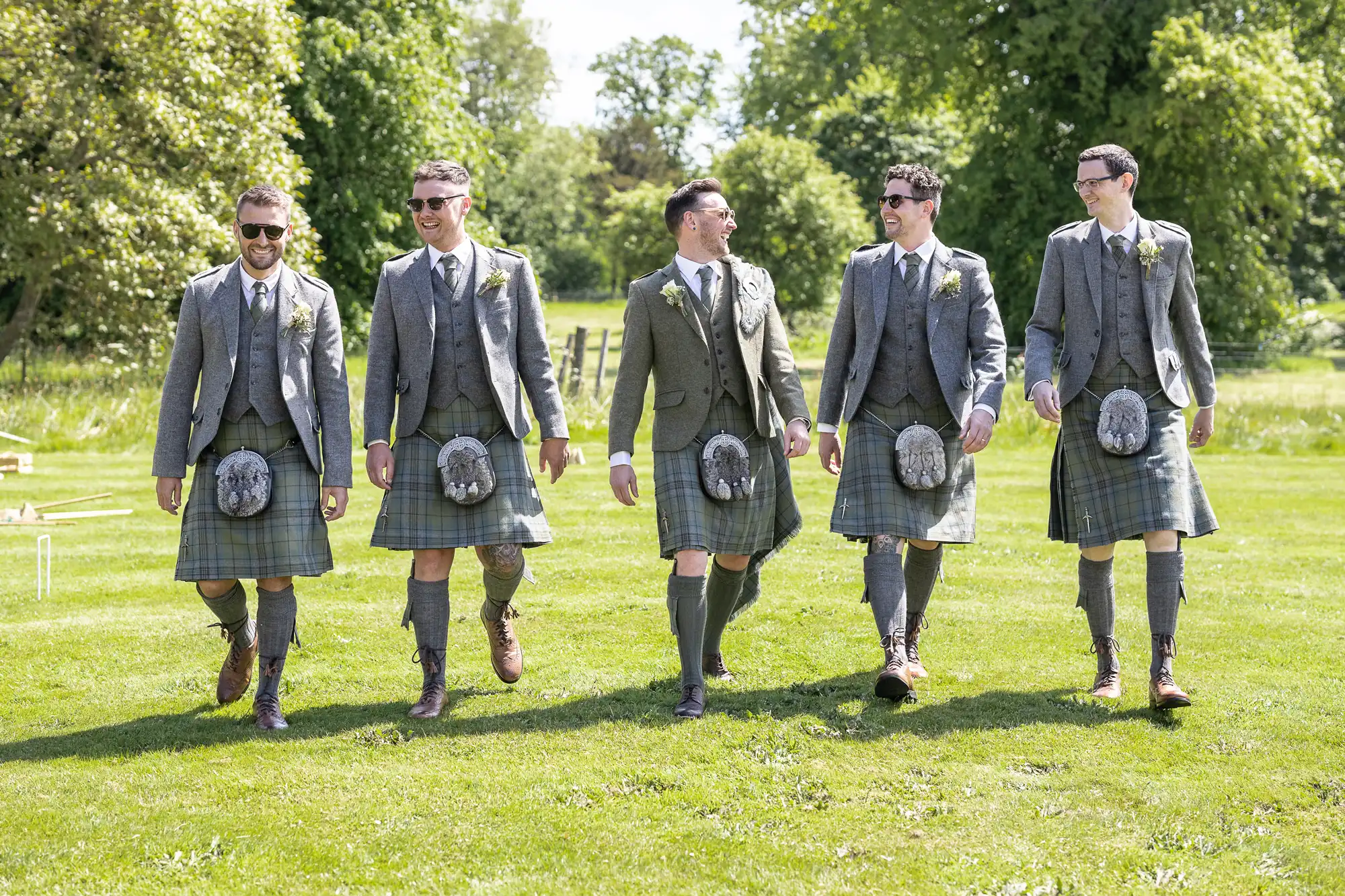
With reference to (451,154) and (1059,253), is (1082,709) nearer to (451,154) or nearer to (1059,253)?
(1059,253)

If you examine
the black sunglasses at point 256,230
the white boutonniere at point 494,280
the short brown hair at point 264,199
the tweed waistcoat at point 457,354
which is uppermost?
the short brown hair at point 264,199

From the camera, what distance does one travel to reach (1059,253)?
6.28 meters

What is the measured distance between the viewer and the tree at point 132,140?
19.1 metres

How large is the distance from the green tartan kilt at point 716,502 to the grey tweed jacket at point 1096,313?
3.93 ft

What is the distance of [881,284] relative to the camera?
249 inches

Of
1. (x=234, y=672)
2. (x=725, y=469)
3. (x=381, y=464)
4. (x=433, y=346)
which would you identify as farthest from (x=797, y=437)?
(x=234, y=672)

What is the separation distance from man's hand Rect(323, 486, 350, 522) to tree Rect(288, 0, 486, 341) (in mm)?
21880

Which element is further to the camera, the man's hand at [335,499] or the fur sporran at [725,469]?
the fur sporran at [725,469]

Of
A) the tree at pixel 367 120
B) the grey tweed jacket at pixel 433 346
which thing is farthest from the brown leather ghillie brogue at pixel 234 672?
the tree at pixel 367 120

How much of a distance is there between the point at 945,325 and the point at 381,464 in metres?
2.46

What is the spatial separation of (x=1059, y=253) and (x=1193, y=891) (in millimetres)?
3076

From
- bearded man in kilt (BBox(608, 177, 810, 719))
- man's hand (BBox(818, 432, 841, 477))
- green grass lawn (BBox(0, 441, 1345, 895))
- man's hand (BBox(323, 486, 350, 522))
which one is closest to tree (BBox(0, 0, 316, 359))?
green grass lawn (BBox(0, 441, 1345, 895))

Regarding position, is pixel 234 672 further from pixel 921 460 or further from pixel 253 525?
pixel 921 460

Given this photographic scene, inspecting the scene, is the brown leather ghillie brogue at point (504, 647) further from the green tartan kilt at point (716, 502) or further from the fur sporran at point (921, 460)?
the fur sporran at point (921, 460)
